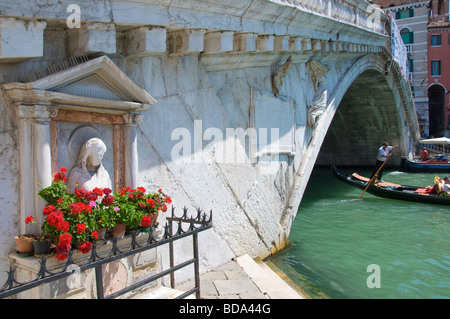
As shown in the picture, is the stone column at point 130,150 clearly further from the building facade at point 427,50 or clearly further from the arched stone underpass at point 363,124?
the building facade at point 427,50

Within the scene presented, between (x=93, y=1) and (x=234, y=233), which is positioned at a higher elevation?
(x=93, y=1)

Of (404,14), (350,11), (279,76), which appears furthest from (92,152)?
(404,14)

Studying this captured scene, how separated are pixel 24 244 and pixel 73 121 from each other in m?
0.71

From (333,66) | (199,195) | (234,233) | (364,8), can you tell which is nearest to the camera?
(199,195)

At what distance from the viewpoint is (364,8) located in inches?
306

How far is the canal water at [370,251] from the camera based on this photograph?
3955mm

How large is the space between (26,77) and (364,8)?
23.0 ft

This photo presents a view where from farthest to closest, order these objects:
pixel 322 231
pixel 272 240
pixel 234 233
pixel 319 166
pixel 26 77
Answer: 1. pixel 319 166
2. pixel 322 231
3. pixel 272 240
4. pixel 234 233
5. pixel 26 77

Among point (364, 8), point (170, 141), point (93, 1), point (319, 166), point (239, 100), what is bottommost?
point (319, 166)

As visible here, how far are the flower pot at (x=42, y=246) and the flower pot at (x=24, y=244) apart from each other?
87mm

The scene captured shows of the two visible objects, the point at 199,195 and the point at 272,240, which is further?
the point at 272,240

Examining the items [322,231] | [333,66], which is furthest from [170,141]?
[333,66]

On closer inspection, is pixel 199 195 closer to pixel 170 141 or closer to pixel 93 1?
pixel 170 141

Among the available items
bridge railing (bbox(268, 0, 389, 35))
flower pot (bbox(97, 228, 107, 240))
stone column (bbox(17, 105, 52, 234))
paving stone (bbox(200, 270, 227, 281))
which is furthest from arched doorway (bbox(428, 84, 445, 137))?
stone column (bbox(17, 105, 52, 234))
